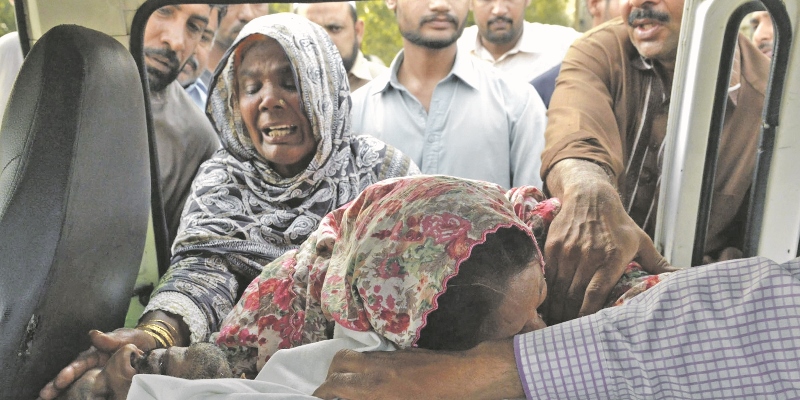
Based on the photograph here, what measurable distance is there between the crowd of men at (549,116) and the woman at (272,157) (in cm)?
35

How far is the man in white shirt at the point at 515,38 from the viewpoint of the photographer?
4.39 meters

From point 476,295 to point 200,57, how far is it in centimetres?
292

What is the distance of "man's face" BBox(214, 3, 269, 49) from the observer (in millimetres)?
4711

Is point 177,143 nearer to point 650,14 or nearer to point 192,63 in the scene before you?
point 192,63

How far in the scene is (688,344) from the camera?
1411 mm

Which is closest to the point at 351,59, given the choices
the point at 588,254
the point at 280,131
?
the point at 280,131

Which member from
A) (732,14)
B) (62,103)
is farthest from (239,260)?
(732,14)

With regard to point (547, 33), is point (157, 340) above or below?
below

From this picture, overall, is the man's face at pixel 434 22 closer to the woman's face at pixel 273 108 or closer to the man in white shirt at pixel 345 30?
the man in white shirt at pixel 345 30

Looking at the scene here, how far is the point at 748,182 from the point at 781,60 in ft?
2.50

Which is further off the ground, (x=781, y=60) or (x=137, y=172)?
(x=781, y=60)

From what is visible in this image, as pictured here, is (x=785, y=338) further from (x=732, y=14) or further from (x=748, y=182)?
(x=748, y=182)

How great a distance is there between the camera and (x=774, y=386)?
137cm

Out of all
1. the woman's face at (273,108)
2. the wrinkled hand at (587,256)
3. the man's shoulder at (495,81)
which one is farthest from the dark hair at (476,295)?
the man's shoulder at (495,81)
